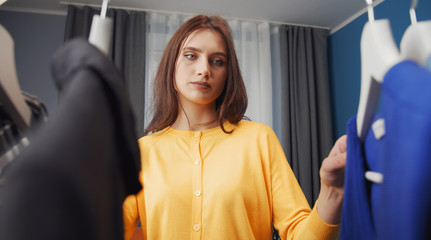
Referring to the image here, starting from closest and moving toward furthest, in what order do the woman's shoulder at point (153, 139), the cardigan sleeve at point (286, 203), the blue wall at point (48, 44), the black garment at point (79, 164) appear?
the black garment at point (79, 164)
the cardigan sleeve at point (286, 203)
the woman's shoulder at point (153, 139)
the blue wall at point (48, 44)

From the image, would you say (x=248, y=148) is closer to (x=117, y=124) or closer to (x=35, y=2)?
(x=117, y=124)

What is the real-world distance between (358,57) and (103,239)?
2911 millimetres

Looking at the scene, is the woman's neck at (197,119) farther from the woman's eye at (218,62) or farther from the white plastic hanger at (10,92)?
the white plastic hanger at (10,92)

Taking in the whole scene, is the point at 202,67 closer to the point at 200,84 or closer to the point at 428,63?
the point at 200,84

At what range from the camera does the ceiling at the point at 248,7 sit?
2576 mm

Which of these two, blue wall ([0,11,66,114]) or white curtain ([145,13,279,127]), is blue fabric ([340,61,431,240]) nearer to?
white curtain ([145,13,279,127])

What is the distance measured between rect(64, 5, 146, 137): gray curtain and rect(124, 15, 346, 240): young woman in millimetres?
1515

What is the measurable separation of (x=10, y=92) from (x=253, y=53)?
2.72m

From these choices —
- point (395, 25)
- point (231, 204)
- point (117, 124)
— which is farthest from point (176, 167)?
point (395, 25)

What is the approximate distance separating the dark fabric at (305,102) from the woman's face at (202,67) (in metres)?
1.95

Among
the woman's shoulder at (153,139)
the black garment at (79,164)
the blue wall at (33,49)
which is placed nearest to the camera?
the black garment at (79,164)

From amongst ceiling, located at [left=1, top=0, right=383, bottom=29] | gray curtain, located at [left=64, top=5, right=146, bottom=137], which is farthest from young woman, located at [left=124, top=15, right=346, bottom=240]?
ceiling, located at [left=1, top=0, right=383, bottom=29]

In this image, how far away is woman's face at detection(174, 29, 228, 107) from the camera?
97 centimetres

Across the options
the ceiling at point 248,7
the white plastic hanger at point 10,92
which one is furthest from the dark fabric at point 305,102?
the white plastic hanger at point 10,92
